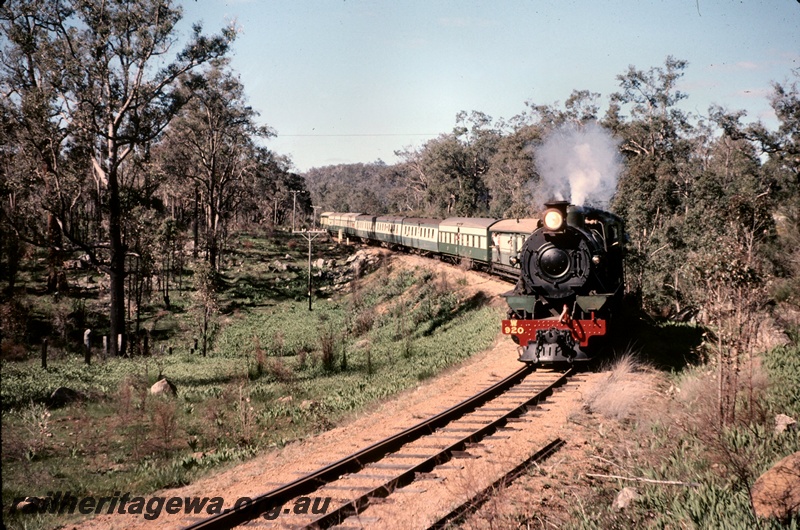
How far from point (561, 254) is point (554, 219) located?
881mm

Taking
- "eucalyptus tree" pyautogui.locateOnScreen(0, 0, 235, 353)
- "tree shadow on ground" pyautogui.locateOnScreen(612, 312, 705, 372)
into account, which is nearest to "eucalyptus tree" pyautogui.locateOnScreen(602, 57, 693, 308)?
"tree shadow on ground" pyautogui.locateOnScreen(612, 312, 705, 372)

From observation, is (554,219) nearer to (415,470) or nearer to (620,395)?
(620,395)

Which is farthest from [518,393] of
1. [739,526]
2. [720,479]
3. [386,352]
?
[386,352]

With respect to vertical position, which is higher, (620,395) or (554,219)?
(554,219)

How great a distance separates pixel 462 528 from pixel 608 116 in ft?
170

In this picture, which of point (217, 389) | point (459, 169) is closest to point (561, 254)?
point (217, 389)

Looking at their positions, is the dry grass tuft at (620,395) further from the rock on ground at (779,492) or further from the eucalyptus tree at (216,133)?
the eucalyptus tree at (216,133)

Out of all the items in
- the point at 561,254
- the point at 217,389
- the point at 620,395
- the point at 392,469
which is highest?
the point at 561,254

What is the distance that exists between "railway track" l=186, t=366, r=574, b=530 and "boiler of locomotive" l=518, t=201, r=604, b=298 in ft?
7.54

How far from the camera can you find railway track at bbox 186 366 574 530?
7.14 m

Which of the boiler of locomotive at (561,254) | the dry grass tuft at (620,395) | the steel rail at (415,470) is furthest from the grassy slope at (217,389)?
the dry grass tuft at (620,395)

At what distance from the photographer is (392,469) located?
8656 millimetres

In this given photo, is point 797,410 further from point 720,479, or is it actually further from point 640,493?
point 640,493

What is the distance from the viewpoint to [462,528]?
6590 millimetres
